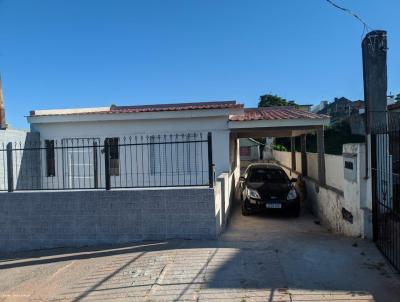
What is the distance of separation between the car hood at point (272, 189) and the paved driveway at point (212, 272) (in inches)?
117

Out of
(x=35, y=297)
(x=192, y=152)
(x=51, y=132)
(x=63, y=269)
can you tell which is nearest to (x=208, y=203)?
(x=63, y=269)

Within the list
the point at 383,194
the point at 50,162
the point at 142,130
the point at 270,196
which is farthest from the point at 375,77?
the point at 50,162

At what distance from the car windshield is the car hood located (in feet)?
1.22

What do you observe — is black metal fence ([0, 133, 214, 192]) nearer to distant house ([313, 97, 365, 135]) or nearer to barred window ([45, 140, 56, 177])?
barred window ([45, 140, 56, 177])

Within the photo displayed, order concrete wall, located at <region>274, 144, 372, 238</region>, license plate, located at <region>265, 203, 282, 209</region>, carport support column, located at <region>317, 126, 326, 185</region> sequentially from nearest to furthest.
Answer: concrete wall, located at <region>274, 144, 372, 238</region> < license plate, located at <region>265, 203, 282, 209</region> < carport support column, located at <region>317, 126, 326, 185</region>

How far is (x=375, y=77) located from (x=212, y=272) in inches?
171

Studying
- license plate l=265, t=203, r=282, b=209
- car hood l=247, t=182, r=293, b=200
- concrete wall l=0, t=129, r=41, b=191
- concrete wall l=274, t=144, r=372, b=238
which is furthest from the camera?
concrete wall l=0, t=129, r=41, b=191

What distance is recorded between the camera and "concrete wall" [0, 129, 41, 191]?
37.0 feet

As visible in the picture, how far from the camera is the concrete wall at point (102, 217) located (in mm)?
7312

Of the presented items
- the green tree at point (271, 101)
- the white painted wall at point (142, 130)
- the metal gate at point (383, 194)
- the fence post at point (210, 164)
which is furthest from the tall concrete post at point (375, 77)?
the green tree at point (271, 101)

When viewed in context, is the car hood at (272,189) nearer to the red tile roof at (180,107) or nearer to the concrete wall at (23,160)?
the red tile roof at (180,107)

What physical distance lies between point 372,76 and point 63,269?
242 inches

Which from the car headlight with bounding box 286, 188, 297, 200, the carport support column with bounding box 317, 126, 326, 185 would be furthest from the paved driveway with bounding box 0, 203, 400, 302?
the carport support column with bounding box 317, 126, 326, 185

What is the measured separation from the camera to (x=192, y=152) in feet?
39.1
